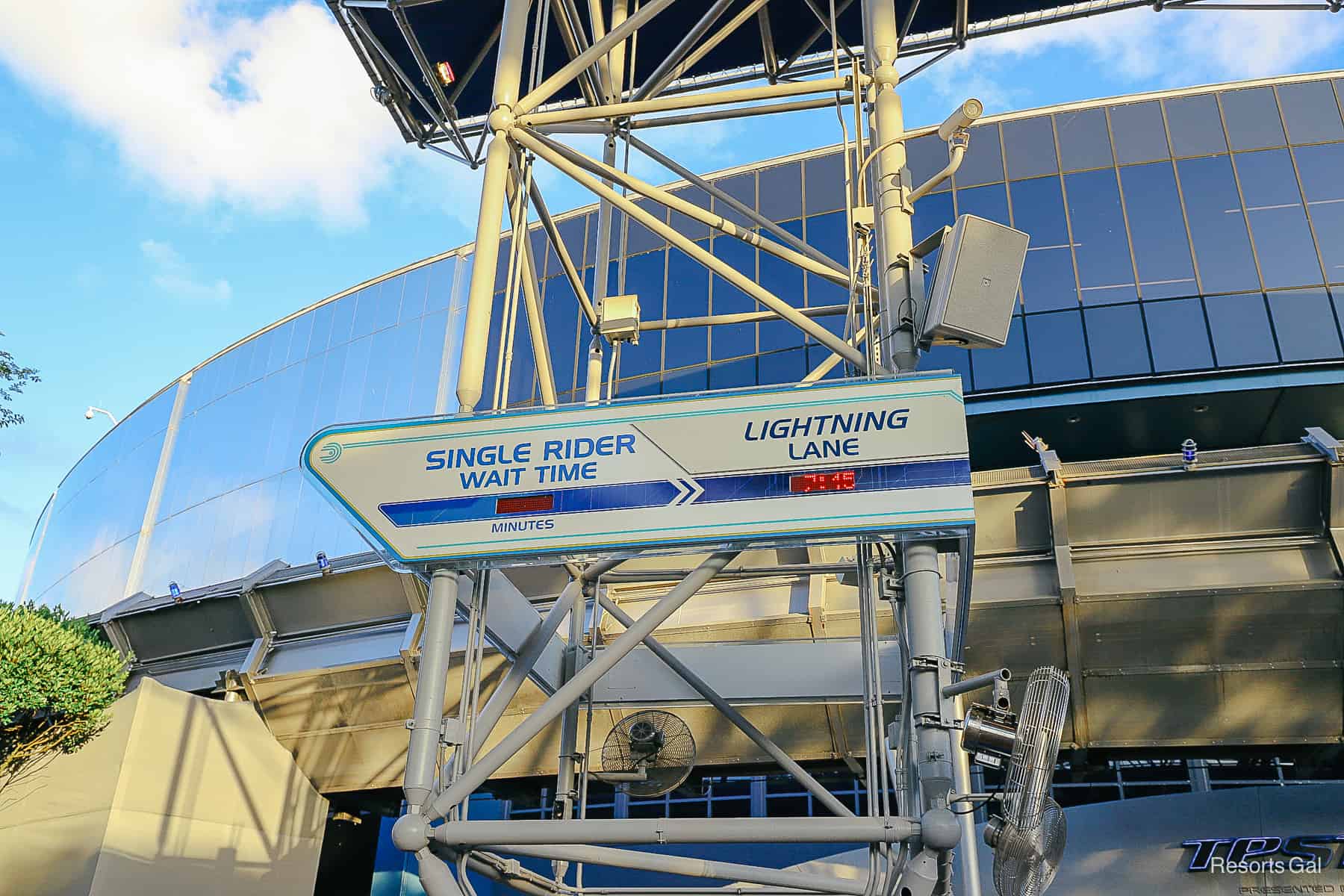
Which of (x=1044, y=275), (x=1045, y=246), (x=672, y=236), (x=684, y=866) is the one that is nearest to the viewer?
(x=684, y=866)

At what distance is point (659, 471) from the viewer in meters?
7.51

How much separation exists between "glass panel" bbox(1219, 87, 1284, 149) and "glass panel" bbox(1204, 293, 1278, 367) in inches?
160

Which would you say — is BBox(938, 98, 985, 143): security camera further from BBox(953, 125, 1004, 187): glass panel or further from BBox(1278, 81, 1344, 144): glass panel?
BBox(1278, 81, 1344, 144): glass panel

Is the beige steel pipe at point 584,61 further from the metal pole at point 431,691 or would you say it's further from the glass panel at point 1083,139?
the glass panel at point 1083,139

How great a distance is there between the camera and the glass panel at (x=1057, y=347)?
2453cm

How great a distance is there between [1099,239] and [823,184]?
706 centimetres

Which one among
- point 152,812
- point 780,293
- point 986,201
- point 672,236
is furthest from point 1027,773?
point 986,201

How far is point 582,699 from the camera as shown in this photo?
1051 cm

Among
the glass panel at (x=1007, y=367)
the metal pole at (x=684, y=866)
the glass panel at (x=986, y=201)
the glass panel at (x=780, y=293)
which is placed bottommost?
the metal pole at (x=684, y=866)

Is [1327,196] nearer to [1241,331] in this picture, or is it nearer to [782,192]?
[1241,331]

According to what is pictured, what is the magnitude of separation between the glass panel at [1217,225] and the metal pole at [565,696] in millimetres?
21192

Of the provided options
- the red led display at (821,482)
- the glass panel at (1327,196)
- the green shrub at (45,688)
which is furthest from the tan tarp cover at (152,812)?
the glass panel at (1327,196)

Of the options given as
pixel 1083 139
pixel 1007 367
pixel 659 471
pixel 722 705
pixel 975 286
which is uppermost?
pixel 1083 139

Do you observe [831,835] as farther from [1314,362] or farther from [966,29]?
[1314,362]
